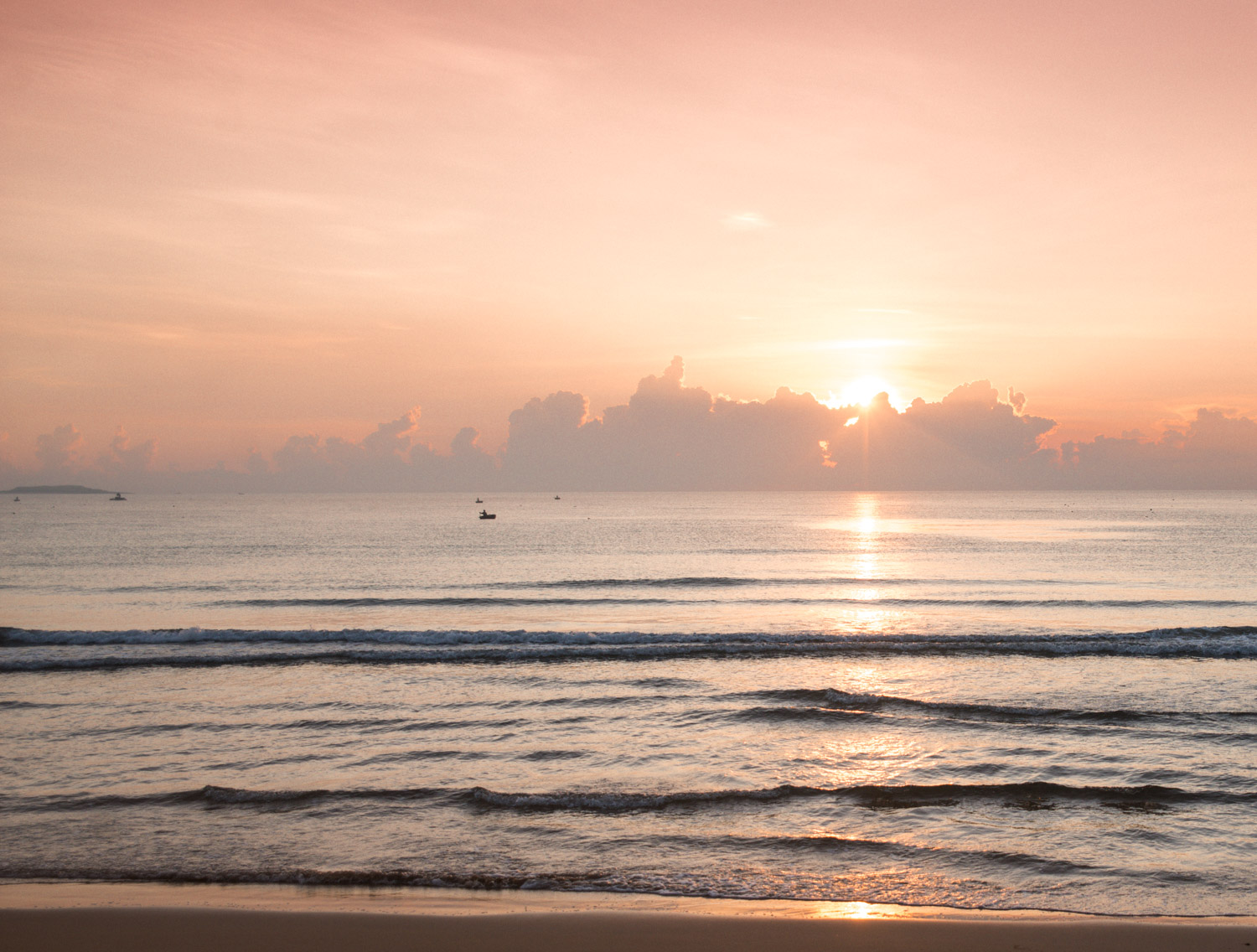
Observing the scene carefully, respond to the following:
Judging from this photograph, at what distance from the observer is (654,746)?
1656 centimetres

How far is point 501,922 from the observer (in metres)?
9.39

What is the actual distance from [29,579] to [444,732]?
173 feet

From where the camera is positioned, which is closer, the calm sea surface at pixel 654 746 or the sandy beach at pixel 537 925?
the sandy beach at pixel 537 925

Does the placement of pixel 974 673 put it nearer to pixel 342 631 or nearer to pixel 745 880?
pixel 745 880

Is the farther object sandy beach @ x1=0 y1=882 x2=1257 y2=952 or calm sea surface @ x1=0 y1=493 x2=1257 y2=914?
calm sea surface @ x1=0 y1=493 x2=1257 y2=914

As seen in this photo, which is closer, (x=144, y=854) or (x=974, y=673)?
(x=144, y=854)

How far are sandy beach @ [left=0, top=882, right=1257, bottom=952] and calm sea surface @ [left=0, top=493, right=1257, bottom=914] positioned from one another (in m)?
0.47

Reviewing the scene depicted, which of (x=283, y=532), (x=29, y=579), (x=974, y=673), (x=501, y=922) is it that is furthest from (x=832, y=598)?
(x=283, y=532)

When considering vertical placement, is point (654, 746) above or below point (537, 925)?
below

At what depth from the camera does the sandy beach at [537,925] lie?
8961mm

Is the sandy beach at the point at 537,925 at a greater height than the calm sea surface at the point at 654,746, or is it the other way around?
the sandy beach at the point at 537,925

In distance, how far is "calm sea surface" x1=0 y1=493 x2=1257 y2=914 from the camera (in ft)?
36.3

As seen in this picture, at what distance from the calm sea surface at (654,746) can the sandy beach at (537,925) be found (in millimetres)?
469

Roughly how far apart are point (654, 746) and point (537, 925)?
7366 millimetres
